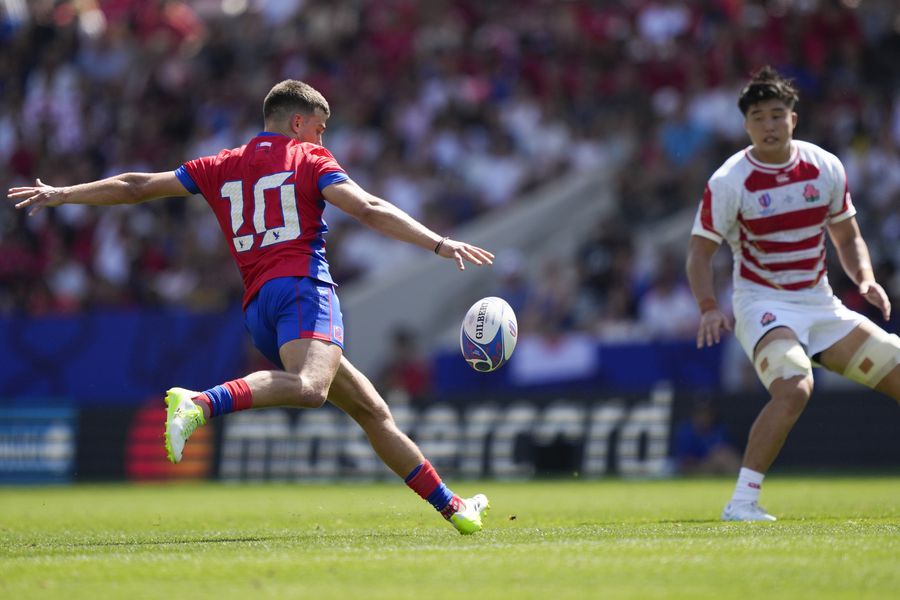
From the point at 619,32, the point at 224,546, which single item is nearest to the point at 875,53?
the point at 619,32

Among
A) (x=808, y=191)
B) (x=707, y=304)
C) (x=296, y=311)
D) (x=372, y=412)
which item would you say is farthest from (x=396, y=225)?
(x=808, y=191)

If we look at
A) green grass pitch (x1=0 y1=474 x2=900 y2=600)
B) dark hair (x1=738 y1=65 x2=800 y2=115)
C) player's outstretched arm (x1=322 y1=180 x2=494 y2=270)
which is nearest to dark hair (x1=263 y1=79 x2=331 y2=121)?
player's outstretched arm (x1=322 y1=180 x2=494 y2=270)

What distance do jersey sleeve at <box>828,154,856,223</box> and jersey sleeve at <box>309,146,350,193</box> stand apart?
3174mm

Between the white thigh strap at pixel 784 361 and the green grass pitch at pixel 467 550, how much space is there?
2.96ft

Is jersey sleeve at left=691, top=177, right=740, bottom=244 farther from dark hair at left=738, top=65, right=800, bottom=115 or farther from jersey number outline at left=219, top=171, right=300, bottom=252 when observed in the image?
jersey number outline at left=219, top=171, right=300, bottom=252

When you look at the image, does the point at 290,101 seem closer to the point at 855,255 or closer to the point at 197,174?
the point at 197,174

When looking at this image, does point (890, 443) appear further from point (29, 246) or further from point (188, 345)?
point (29, 246)

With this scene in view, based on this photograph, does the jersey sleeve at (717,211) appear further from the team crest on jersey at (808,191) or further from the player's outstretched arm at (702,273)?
the team crest on jersey at (808,191)

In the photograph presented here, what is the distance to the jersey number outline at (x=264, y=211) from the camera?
26.1ft

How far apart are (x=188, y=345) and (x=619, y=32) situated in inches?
316

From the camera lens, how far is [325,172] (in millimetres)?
7848

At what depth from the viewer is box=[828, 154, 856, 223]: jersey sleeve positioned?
885 centimetres

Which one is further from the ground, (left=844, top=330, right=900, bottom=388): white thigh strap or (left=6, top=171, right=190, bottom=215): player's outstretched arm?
(left=6, top=171, right=190, bottom=215): player's outstretched arm

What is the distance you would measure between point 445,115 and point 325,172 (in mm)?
13801
